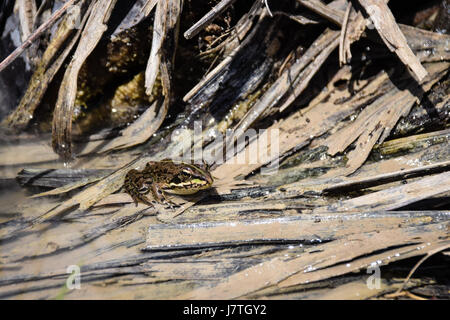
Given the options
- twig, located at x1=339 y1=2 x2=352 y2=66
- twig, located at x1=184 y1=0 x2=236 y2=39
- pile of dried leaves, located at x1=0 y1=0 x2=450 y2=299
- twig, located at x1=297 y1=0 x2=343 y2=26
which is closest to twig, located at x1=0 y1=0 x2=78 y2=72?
pile of dried leaves, located at x1=0 y1=0 x2=450 y2=299

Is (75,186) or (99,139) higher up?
(99,139)

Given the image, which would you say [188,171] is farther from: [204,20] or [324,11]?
[324,11]

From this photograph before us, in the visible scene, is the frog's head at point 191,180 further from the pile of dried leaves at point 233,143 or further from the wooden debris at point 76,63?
the wooden debris at point 76,63

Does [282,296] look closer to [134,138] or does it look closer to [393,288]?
[393,288]

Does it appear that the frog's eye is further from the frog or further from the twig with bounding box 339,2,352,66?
the twig with bounding box 339,2,352,66

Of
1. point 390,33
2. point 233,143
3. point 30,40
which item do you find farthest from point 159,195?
point 390,33

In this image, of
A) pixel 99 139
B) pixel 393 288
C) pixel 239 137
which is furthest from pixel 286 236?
pixel 99 139
